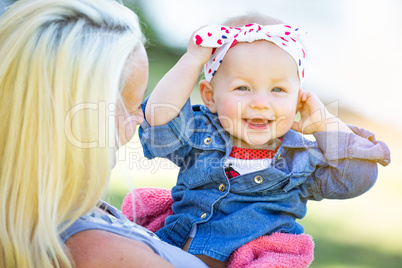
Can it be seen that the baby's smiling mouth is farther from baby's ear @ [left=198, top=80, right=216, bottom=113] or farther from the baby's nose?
baby's ear @ [left=198, top=80, right=216, bottom=113]

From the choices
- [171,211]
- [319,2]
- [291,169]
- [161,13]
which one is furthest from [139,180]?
[319,2]

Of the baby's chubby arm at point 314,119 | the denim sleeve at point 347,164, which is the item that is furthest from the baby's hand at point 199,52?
the denim sleeve at point 347,164

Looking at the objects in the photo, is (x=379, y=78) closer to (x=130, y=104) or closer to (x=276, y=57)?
(x=276, y=57)

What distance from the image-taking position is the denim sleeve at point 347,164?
182cm

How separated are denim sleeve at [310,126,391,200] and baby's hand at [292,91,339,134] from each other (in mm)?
50

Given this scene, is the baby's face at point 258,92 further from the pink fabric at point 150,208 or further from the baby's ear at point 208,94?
the pink fabric at point 150,208

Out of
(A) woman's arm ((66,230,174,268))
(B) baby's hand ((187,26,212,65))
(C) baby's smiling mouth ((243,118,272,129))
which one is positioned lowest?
(A) woman's arm ((66,230,174,268))

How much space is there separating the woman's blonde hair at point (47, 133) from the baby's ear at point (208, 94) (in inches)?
30.5

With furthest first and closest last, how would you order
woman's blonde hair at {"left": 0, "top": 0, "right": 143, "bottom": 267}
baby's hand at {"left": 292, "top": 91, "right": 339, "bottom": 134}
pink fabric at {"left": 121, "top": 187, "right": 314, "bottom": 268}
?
1. baby's hand at {"left": 292, "top": 91, "right": 339, "bottom": 134}
2. pink fabric at {"left": 121, "top": 187, "right": 314, "bottom": 268}
3. woman's blonde hair at {"left": 0, "top": 0, "right": 143, "bottom": 267}

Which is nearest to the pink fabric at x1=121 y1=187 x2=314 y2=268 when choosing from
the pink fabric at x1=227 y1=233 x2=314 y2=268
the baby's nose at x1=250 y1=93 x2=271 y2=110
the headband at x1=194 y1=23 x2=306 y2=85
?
the pink fabric at x1=227 y1=233 x2=314 y2=268

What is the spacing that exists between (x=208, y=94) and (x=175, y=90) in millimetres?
193

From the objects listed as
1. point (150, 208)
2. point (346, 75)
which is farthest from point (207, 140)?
point (346, 75)

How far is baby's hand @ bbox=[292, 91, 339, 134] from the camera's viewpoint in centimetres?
192

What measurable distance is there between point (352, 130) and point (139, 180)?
2519 mm
